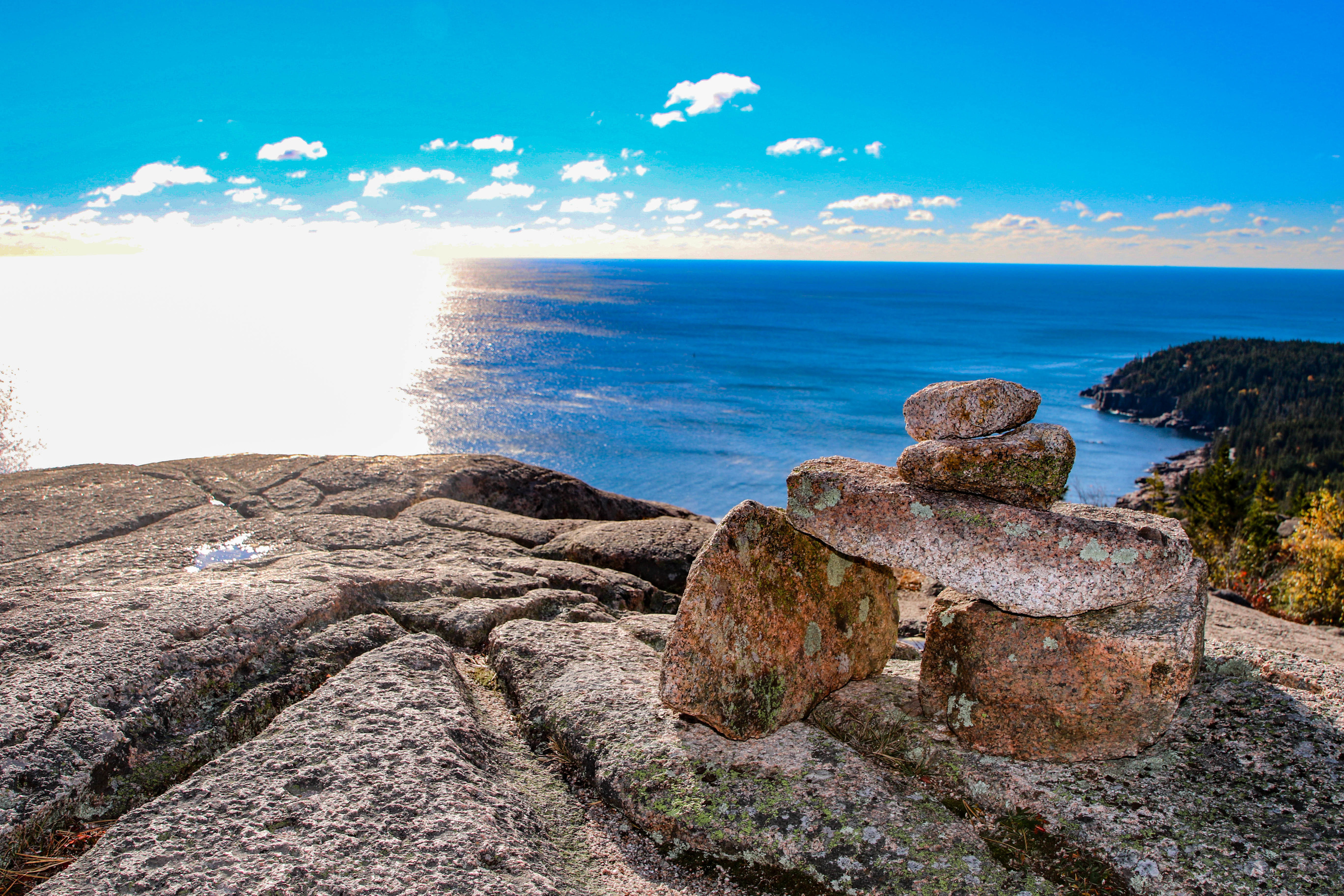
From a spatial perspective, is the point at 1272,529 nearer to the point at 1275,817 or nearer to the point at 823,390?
the point at 1275,817

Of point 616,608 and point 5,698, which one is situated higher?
point 5,698

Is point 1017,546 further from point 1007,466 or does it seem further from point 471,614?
point 471,614

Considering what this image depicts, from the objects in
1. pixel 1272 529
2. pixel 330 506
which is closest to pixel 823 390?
pixel 1272 529

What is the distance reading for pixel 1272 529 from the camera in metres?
46.9

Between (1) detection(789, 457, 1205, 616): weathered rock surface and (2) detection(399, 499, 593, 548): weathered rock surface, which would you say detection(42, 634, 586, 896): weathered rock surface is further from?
(2) detection(399, 499, 593, 548): weathered rock surface

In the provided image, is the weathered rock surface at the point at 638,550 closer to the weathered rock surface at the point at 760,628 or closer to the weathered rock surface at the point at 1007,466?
the weathered rock surface at the point at 760,628

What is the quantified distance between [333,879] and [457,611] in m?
3.48

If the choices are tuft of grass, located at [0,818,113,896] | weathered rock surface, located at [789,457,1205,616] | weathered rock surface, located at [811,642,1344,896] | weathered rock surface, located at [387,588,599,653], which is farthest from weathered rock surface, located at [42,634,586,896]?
weathered rock surface, located at [789,457,1205,616]

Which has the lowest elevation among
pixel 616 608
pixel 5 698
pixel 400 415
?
pixel 400 415

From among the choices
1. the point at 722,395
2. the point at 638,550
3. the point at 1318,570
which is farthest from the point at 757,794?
the point at 722,395

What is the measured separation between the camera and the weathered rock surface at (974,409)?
5.64 m

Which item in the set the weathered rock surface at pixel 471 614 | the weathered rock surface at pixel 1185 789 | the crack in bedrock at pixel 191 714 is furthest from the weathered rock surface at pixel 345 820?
the weathered rock surface at pixel 1185 789

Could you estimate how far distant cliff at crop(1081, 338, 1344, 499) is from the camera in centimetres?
10175

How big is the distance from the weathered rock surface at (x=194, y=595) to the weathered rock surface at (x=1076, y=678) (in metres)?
4.24
